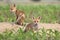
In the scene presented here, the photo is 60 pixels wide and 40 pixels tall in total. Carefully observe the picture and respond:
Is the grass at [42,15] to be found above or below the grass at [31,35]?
below

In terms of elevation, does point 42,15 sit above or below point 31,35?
below

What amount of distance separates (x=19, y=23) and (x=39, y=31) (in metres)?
2.10

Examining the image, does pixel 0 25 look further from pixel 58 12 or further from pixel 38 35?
pixel 58 12

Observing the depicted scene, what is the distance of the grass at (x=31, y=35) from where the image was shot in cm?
930

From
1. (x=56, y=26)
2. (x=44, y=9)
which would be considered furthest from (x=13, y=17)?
(x=44, y=9)

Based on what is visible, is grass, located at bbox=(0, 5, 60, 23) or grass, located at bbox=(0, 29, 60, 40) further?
grass, located at bbox=(0, 5, 60, 23)

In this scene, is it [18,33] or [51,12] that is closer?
[18,33]

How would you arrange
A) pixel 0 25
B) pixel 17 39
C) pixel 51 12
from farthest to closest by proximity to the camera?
pixel 51 12 < pixel 0 25 < pixel 17 39

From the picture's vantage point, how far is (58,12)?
52.5 feet

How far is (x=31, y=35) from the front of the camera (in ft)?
30.9

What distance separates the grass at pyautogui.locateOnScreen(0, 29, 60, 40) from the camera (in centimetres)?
930

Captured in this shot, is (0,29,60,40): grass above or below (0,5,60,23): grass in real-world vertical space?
above

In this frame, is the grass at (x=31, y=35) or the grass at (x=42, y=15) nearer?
the grass at (x=31, y=35)

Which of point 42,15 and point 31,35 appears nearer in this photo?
point 31,35
